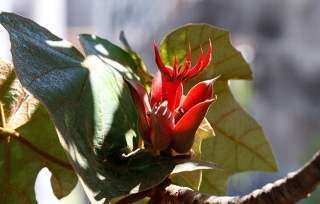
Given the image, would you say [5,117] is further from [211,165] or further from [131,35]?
[131,35]

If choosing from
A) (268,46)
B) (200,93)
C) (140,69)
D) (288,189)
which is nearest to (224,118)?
(140,69)

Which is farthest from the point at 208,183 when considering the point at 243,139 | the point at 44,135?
the point at 44,135

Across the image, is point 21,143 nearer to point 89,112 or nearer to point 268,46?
point 89,112

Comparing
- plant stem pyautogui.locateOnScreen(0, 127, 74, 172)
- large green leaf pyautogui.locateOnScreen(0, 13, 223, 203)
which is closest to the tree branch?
large green leaf pyautogui.locateOnScreen(0, 13, 223, 203)

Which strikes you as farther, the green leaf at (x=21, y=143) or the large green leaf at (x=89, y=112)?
the green leaf at (x=21, y=143)

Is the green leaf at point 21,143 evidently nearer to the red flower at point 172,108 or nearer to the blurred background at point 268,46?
the red flower at point 172,108

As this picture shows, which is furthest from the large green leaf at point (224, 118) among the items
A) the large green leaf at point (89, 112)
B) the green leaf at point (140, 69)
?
the large green leaf at point (89, 112)
